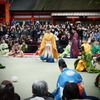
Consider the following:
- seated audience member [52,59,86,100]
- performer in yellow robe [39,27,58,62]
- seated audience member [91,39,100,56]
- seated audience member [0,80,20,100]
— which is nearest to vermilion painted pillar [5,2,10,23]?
seated audience member [91,39,100,56]

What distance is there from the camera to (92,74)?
713 cm

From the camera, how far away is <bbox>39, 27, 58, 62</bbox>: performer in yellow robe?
30.0 ft

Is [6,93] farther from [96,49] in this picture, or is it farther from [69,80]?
[96,49]

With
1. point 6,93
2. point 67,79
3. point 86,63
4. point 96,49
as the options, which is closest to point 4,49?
point 96,49

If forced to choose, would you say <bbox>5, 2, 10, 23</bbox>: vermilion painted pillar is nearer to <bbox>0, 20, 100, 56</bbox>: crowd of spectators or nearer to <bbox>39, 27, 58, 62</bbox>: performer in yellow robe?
<bbox>0, 20, 100, 56</bbox>: crowd of spectators

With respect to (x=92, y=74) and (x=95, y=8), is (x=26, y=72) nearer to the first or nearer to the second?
(x=92, y=74)

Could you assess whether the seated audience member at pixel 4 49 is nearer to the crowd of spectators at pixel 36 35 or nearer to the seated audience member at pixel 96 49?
the crowd of spectators at pixel 36 35

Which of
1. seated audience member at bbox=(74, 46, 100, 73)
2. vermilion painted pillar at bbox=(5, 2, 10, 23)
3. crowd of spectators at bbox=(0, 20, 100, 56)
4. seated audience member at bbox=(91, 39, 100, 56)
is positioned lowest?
seated audience member at bbox=(74, 46, 100, 73)

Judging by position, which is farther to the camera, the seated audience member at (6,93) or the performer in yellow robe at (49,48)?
the performer in yellow robe at (49,48)

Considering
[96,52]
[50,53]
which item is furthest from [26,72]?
[96,52]

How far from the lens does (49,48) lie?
9172 millimetres

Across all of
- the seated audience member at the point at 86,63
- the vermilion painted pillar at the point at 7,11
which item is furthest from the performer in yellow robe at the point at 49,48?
the vermilion painted pillar at the point at 7,11

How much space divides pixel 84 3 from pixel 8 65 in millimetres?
10237

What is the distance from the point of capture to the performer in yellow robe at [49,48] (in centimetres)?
916
